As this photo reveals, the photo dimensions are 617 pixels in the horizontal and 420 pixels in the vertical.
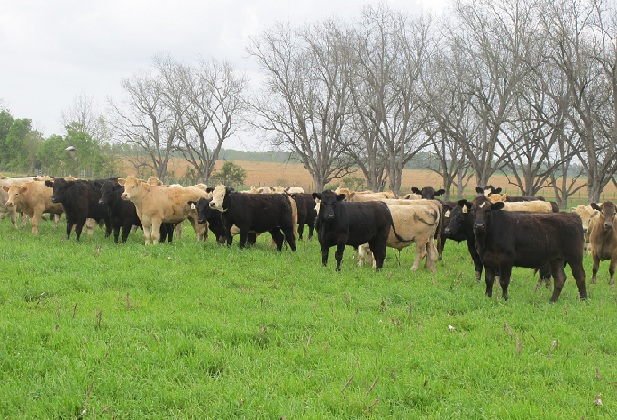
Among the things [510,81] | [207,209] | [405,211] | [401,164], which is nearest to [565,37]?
[510,81]

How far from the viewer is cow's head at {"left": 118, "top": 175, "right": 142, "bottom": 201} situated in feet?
47.1

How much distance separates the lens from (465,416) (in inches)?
193

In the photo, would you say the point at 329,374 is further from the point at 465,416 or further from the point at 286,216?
the point at 286,216

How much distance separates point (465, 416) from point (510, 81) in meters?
28.6

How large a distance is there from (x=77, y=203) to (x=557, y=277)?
11.9m

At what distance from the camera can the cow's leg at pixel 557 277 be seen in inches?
383

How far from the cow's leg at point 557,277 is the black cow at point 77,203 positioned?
11.3 m

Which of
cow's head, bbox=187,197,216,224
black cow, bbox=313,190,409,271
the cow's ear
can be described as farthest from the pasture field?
cow's head, bbox=187,197,216,224

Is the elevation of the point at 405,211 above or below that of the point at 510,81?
below

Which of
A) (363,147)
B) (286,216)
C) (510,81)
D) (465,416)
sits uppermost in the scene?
(510,81)

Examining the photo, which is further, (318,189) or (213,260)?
(318,189)

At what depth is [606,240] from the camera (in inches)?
480

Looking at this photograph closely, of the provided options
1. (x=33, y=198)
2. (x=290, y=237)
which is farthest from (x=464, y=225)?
(x=33, y=198)

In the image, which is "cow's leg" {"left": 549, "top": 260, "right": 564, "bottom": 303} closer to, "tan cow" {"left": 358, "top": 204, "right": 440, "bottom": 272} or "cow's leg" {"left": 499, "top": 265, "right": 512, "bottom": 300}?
"cow's leg" {"left": 499, "top": 265, "right": 512, "bottom": 300}
